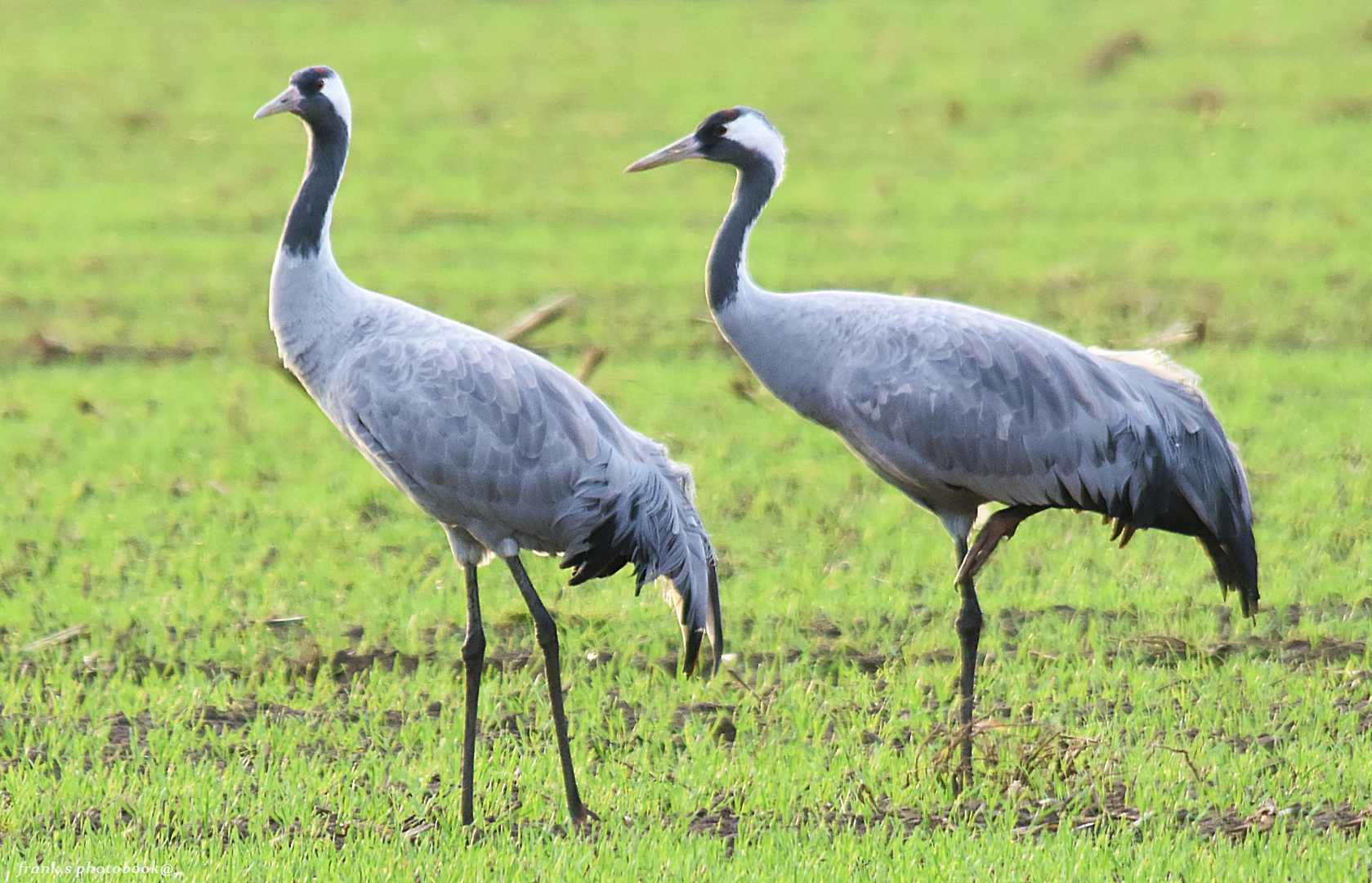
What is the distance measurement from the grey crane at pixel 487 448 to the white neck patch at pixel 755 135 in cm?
104

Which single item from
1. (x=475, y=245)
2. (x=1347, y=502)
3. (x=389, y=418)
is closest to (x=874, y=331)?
(x=389, y=418)

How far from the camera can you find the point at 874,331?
17.7ft

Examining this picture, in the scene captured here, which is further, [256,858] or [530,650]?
[530,650]

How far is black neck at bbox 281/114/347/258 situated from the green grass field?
1.46 metres

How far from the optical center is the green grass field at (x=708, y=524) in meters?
4.82

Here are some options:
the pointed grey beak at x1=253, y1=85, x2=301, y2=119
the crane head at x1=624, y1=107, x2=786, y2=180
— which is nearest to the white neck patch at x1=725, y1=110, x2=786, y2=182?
the crane head at x1=624, y1=107, x2=786, y2=180

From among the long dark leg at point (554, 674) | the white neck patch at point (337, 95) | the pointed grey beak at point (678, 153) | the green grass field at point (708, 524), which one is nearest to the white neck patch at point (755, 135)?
the pointed grey beak at point (678, 153)

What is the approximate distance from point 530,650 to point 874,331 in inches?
67.5

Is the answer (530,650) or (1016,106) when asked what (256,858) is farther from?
(1016,106)

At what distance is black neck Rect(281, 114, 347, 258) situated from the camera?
17.5ft

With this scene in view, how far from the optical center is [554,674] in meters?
5.11

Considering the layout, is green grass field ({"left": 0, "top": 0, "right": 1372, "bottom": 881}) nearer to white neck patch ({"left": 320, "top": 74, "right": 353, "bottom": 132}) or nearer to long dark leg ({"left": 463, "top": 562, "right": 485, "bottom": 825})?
long dark leg ({"left": 463, "top": 562, "right": 485, "bottom": 825})

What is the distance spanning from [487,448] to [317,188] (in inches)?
40.7

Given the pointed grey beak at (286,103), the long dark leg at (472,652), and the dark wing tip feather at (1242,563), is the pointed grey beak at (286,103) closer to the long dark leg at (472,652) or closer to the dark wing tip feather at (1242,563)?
the long dark leg at (472,652)
